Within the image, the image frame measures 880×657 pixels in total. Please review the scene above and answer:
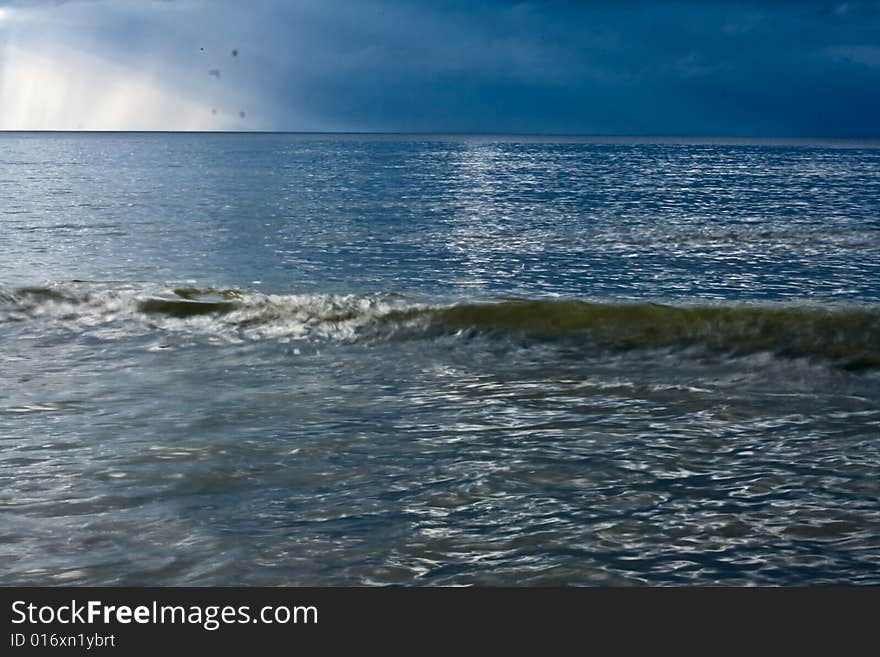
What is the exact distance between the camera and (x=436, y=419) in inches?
385

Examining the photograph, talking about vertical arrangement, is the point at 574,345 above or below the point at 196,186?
below

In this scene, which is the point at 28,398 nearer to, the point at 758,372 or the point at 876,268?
the point at 758,372

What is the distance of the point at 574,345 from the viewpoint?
14477 millimetres

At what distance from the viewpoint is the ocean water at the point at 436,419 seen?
6.28 m

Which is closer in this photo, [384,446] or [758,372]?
[384,446]

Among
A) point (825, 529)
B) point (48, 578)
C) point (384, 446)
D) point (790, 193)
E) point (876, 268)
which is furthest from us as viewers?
point (790, 193)

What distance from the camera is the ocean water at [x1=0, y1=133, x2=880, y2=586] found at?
628 centimetres

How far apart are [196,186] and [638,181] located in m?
31.0

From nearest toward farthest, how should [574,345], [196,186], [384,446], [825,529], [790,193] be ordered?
[825,529]
[384,446]
[574,345]
[790,193]
[196,186]

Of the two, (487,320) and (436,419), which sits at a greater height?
(487,320)

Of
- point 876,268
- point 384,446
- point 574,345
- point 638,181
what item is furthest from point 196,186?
point 384,446

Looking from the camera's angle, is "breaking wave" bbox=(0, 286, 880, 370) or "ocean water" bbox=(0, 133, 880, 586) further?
"breaking wave" bbox=(0, 286, 880, 370)

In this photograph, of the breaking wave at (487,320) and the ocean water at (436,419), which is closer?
the ocean water at (436,419)

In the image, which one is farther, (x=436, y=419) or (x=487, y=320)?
(x=487, y=320)
